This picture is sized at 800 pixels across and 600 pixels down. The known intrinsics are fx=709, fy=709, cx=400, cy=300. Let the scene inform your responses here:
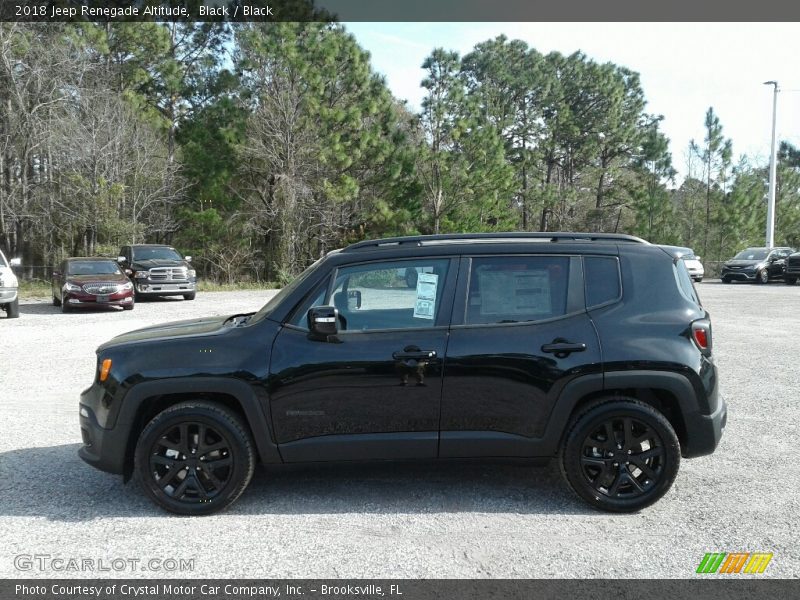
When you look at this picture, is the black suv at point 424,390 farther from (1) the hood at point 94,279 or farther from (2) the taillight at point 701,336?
(1) the hood at point 94,279

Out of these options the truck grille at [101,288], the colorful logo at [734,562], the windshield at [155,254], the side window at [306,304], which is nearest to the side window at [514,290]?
the side window at [306,304]

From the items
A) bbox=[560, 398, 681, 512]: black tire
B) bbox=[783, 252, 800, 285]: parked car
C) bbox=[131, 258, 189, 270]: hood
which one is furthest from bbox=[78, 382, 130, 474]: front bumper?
bbox=[783, 252, 800, 285]: parked car

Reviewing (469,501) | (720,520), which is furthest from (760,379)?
(469,501)

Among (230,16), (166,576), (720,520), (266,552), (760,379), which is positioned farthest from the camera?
(230,16)

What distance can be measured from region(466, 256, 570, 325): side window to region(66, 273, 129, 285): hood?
16.6 metres

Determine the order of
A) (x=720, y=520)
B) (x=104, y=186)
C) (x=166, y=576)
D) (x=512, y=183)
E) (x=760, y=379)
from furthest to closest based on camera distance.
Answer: (x=512, y=183) < (x=104, y=186) < (x=760, y=379) < (x=720, y=520) < (x=166, y=576)

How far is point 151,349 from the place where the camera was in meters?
4.64

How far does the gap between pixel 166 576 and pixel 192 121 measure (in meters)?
36.0

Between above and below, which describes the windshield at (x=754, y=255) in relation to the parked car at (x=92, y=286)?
above

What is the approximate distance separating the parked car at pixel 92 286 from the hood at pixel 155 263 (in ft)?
6.31

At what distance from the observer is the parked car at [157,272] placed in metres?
22.0

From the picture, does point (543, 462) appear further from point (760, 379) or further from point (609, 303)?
point (760, 379)

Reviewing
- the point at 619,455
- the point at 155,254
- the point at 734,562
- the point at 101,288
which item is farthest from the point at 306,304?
the point at 155,254

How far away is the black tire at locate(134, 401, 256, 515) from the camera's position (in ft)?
14.8
